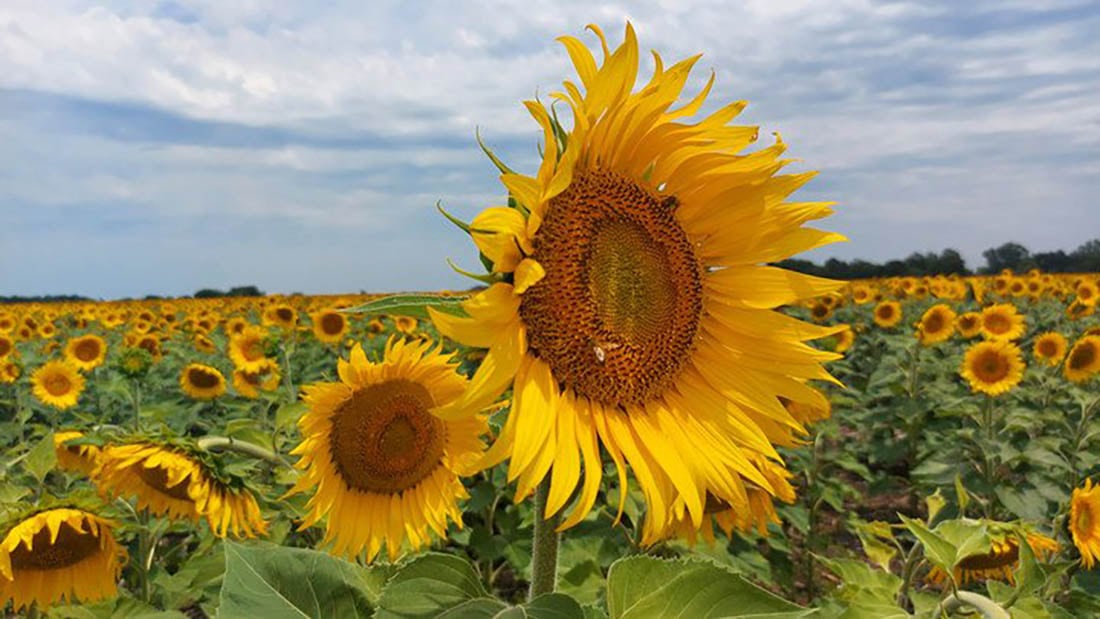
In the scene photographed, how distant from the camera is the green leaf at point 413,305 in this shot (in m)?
1.22

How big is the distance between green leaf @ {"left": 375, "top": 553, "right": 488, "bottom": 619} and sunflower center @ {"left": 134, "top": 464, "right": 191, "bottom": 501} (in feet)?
7.19

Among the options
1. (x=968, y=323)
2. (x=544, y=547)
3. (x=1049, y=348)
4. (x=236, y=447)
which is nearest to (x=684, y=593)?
(x=544, y=547)

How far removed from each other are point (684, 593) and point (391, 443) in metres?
1.68

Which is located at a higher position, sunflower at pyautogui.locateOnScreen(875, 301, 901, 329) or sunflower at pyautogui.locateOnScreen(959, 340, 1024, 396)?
sunflower at pyautogui.locateOnScreen(875, 301, 901, 329)

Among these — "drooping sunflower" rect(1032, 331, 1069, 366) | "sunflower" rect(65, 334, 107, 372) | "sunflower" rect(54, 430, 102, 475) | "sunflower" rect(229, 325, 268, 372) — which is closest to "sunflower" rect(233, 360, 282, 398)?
"sunflower" rect(229, 325, 268, 372)

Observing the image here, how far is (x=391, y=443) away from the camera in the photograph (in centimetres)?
278

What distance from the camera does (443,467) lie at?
2.81 m

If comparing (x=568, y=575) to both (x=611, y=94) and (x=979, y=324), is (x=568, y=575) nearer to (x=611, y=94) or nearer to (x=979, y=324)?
(x=611, y=94)

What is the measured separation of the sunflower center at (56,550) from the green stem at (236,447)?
53 cm

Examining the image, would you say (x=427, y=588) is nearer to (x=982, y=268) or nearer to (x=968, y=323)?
(x=968, y=323)

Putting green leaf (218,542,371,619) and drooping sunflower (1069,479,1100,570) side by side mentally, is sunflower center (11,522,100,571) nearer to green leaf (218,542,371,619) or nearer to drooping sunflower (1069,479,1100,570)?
green leaf (218,542,371,619)

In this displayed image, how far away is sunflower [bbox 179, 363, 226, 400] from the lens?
834 centimetres

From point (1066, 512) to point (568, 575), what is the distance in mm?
3462

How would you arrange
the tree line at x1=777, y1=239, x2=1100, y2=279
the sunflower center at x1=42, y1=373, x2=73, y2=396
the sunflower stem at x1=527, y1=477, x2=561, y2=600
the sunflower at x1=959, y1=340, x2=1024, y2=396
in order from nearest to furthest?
the sunflower stem at x1=527, y1=477, x2=561, y2=600, the sunflower at x1=959, y1=340, x2=1024, y2=396, the sunflower center at x1=42, y1=373, x2=73, y2=396, the tree line at x1=777, y1=239, x2=1100, y2=279
